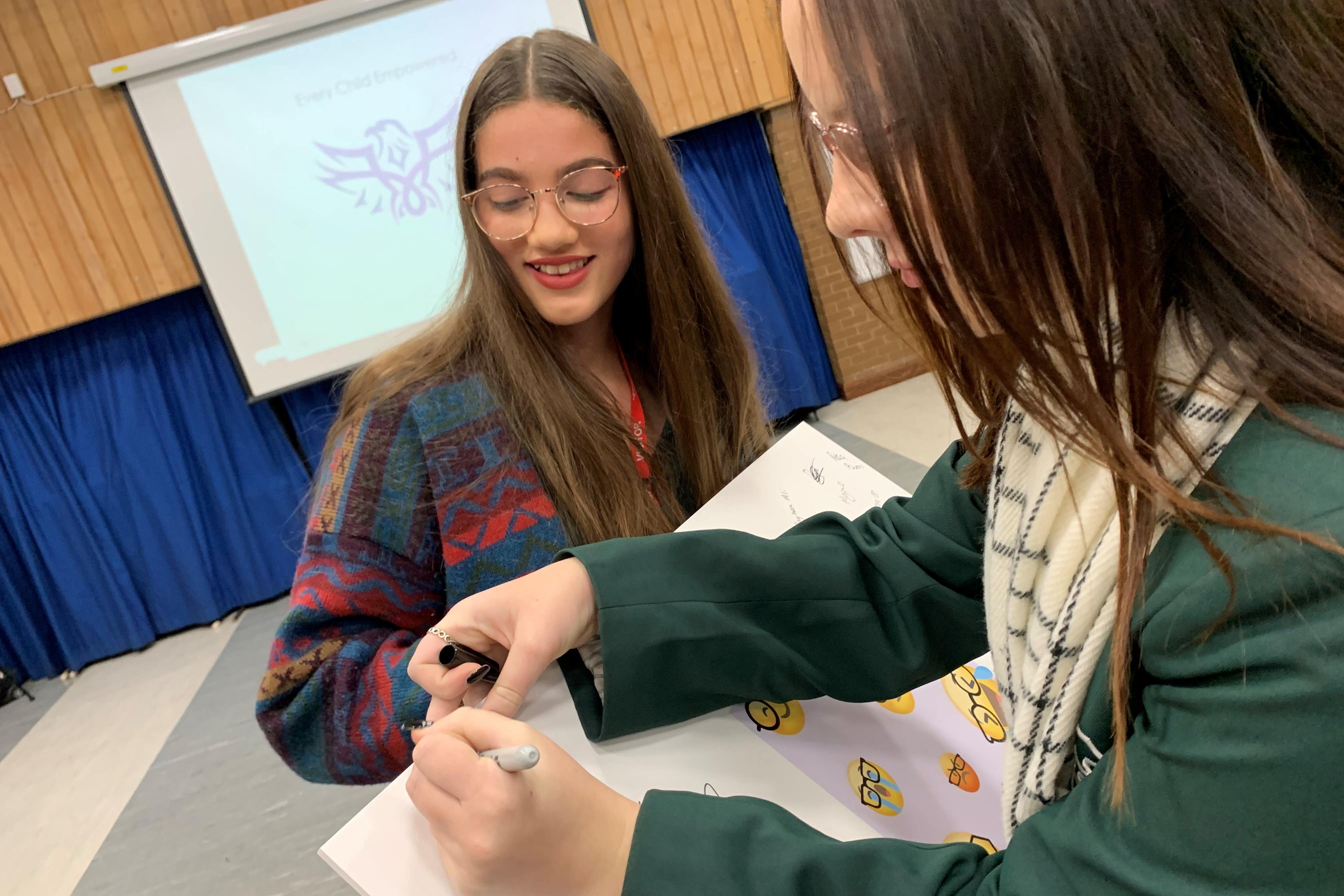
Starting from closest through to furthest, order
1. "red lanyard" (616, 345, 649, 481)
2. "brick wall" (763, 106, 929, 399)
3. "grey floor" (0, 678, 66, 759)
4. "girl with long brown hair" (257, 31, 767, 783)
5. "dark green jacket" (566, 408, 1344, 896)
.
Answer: "dark green jacket" (566, 408, 1344, 896)
"girl with long brown hair" (257, 31, 767, 783)
"red lanyard" (616, 345, 649, 481)
"grey floor" (0, 678, 66, 759)
"brick wall" (763, 106, 929, 399)

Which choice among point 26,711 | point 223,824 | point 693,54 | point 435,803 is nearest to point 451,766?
point 435,803

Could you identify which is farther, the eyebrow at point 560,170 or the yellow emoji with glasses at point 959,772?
the eyebrow at point 560,170

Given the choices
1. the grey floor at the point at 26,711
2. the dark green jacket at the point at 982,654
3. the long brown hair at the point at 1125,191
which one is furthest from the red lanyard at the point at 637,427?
the grey floor at the point at 26,711

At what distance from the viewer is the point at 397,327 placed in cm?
359

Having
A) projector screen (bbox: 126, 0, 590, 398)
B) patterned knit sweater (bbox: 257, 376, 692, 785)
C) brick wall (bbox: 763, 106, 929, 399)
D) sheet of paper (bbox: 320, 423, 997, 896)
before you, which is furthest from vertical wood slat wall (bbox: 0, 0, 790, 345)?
sheet of paper (bbox: 320, 423, 997, 896)

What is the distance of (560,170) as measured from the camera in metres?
1.03

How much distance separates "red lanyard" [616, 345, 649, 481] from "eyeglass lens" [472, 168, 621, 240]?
246mm

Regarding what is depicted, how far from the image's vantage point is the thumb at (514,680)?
0.61 metres

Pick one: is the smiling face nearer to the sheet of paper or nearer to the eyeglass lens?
the eyeglass lens

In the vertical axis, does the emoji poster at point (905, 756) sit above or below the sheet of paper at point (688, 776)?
below

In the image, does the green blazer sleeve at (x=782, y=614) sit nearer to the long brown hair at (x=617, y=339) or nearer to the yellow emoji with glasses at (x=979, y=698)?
the yellow emoji with glasses at (x=979, y=698)

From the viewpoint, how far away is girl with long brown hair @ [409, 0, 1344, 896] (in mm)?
353
